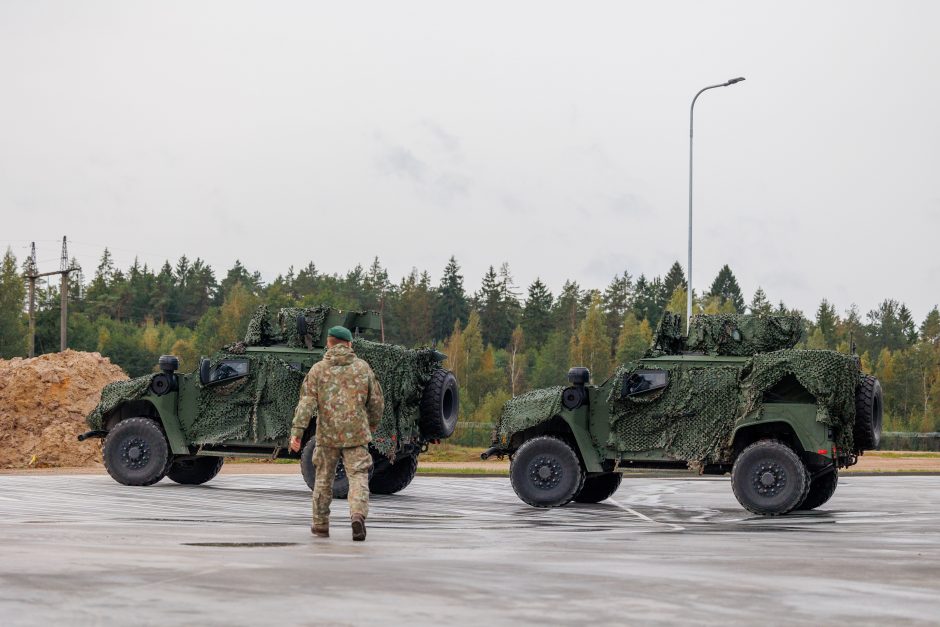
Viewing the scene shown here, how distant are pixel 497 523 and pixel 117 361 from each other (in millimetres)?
95385

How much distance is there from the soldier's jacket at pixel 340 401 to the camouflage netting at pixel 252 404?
282 inches

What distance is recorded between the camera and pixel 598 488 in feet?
63.6

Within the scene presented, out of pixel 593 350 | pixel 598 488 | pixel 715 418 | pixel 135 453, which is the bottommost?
pixel 598 488

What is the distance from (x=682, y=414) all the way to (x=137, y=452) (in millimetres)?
7688

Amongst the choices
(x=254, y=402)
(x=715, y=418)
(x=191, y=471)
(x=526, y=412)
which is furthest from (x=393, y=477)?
(x=715, y=418)

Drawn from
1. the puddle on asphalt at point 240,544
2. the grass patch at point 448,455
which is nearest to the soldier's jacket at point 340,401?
the puddle on asphalt at point 240,544

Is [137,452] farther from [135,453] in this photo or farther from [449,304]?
[449,304]

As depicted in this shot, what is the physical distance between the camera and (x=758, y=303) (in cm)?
16450

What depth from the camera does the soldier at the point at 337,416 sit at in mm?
12133

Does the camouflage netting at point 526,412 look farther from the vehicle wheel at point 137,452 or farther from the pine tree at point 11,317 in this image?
the pine tree at point 11,317

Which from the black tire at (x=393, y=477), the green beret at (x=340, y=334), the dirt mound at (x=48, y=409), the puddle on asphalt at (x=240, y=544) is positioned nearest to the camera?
the puddle on asphalt at (x=240, y=544)

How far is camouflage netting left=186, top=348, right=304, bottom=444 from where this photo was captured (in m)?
19.7

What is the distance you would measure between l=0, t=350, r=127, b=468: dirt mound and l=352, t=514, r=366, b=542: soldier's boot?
75.0 feet

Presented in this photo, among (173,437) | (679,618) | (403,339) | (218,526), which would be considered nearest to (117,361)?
(403,339)
